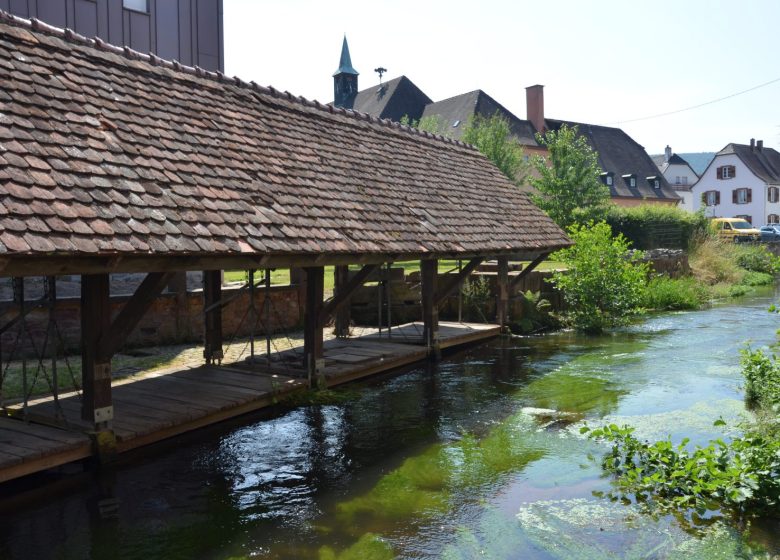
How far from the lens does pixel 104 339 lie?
650 cm

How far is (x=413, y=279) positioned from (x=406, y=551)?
462 inches

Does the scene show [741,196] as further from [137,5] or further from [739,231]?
[137,5]

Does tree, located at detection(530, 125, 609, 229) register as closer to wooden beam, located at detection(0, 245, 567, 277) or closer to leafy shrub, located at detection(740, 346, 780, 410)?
leafy shrub, located at detection(740, 346, 780, 410)

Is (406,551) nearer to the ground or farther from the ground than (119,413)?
nearer to the ground

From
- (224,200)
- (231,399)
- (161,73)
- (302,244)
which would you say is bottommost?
(231,399)

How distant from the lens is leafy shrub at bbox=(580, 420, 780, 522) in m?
5.53

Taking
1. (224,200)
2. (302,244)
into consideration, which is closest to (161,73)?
(224,200)

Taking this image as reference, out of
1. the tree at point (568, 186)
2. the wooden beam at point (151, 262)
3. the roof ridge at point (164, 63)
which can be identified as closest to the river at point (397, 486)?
the wooden beam at point (151, 262)

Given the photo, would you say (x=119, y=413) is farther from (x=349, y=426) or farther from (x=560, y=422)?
(x=560, y=422)

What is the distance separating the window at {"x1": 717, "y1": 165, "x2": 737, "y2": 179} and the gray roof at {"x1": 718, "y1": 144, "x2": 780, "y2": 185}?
3.69 ft

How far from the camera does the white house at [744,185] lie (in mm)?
57344

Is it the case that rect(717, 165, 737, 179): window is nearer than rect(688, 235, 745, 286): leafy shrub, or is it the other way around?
rect(688, 235, 745, 286): leafy shrub

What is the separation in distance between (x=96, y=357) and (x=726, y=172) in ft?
205

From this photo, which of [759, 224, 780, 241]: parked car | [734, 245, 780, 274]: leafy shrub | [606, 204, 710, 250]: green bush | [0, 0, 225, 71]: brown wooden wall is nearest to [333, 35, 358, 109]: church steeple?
[606, 204, 710, 250]: green bush
